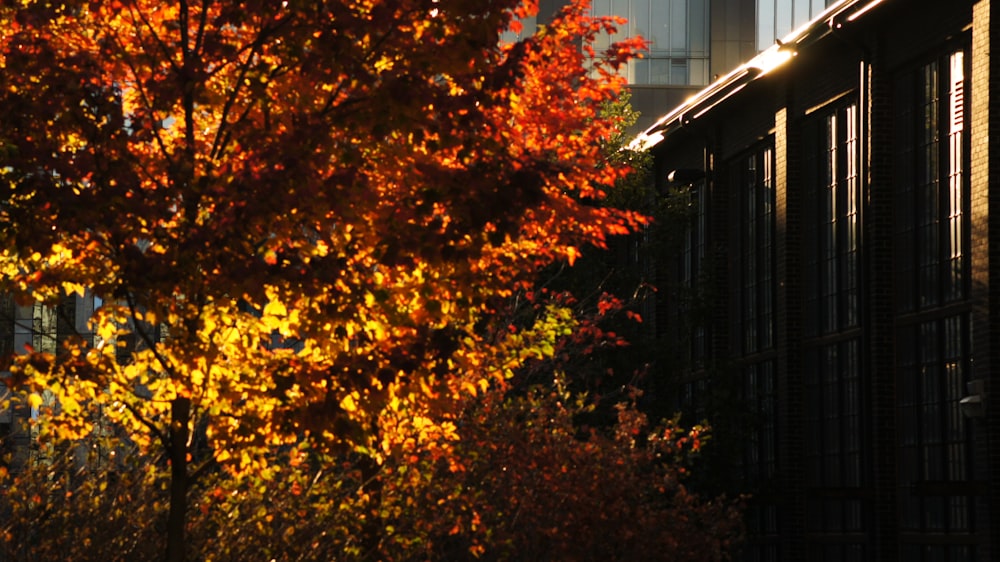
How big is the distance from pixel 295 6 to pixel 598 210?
13.0 feet

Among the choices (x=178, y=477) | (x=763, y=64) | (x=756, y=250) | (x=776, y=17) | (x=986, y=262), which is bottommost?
(x=178, y=477)

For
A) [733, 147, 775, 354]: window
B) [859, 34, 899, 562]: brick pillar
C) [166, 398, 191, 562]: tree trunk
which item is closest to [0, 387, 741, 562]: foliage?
[166, 398, 191, 562]: tree trunk

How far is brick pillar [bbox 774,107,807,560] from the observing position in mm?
35812

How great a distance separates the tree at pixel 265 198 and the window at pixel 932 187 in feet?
55.7

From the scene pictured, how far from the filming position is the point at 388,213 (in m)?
12.1

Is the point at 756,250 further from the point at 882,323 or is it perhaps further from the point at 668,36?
the point at 668,36

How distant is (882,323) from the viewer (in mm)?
31328

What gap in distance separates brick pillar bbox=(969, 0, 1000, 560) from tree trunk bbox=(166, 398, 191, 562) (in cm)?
1654

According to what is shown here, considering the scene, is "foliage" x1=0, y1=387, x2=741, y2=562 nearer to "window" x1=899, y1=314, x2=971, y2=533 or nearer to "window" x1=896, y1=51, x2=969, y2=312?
"window" x1=899, y1=314, x2=971, y2=533

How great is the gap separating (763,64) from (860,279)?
6.19 meters

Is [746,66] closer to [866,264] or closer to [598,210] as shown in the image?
[866,264]

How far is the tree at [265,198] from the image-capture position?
38.2ft

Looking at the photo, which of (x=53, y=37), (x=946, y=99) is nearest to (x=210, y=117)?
(x=53, y=37)

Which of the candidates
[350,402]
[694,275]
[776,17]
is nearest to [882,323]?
[694,275]
